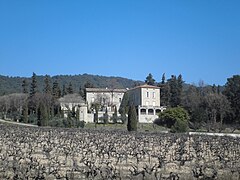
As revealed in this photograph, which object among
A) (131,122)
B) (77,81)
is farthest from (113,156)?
(77,81)

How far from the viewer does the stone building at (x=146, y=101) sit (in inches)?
2729

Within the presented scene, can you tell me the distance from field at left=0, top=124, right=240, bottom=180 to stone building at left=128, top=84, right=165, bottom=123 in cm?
4196

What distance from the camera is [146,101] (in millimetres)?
80938

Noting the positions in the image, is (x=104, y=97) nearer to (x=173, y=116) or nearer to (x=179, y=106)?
(x=179, y=106)

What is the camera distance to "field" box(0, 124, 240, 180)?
1237cm

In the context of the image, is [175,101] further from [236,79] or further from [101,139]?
[101,139]

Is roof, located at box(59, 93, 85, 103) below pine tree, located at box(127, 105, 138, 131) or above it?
above

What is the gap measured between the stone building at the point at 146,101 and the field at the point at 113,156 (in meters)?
42.0

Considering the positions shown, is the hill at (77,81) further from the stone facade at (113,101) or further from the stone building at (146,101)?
the stone building at (146,101)

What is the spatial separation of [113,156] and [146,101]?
63.1 metres

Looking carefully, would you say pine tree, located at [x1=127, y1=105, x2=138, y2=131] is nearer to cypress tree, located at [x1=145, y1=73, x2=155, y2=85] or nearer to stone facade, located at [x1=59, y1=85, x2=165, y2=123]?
stone facade, located at [x1=59, y1=85, x2=165, y2=123]

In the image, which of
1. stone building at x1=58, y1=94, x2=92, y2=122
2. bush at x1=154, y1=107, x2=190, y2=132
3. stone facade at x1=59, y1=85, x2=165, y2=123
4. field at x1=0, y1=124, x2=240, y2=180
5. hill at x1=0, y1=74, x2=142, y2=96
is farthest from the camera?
hill at x1=0, y1=74, x2=142, y2=96

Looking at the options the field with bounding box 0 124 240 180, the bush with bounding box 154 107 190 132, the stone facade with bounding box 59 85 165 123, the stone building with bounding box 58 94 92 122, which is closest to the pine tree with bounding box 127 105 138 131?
the bush with bounding box 154 107 190 132

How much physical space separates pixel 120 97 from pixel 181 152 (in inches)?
2853
